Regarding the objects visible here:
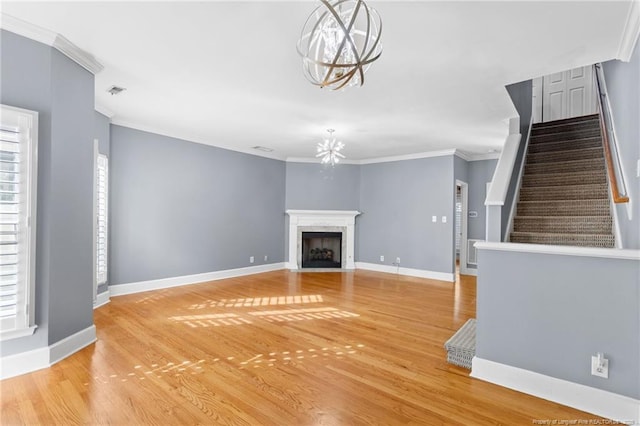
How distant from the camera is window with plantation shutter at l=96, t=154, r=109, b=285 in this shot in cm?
427

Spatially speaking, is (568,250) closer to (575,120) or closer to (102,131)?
(575,120)

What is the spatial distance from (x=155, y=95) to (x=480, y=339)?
4.38m

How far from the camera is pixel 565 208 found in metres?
3.67

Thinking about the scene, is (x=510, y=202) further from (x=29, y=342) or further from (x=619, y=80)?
(x=29, y=342)

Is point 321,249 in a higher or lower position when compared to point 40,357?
higher

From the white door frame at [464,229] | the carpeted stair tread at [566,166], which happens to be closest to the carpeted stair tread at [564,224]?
the carpeted stair tread at [566,166]

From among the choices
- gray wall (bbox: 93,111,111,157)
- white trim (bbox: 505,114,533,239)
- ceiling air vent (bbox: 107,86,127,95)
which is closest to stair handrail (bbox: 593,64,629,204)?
white trim (bbox: 505,114,533,239)

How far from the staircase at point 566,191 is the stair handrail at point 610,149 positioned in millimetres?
629

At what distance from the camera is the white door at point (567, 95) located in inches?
235

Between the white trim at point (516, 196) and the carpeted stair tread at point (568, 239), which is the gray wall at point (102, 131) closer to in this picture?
the white trim at point (516, 196)

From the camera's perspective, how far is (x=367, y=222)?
7824mm

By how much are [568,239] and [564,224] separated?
0.83 ft

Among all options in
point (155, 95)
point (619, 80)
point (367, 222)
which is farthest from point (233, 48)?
point (367, 222)

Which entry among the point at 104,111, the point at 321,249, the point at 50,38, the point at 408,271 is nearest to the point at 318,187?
the point at 321,249
